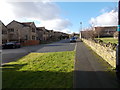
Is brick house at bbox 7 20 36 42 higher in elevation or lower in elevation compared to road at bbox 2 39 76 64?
higher

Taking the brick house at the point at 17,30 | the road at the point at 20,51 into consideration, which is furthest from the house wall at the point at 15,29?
the road at the point at 20,51

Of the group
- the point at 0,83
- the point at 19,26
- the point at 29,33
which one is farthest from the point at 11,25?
the point at 0,83

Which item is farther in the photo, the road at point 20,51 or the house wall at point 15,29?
the house wall at point 15,29

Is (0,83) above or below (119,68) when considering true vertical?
below

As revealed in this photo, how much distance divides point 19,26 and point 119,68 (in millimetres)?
38850

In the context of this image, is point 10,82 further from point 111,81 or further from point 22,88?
point 111,81

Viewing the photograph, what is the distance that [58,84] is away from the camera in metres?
3.96

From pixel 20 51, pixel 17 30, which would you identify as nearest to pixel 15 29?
pixel 17 30

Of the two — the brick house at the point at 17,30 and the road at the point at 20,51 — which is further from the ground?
the brick house at the point at 17,30

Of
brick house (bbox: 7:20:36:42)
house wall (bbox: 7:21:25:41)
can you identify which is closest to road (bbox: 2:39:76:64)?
brick house (bbox: 7:20:36:42)

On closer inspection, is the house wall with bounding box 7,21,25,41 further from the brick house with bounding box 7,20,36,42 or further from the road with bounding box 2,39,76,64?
the road with bounding box 2,39,76,64

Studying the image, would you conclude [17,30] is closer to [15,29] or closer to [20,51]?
[15,29]

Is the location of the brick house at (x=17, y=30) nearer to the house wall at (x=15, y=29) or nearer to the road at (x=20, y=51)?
the house wall at (x=15, y=29)

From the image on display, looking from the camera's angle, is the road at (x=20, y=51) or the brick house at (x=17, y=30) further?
the brick house at (x=17, y=30)
